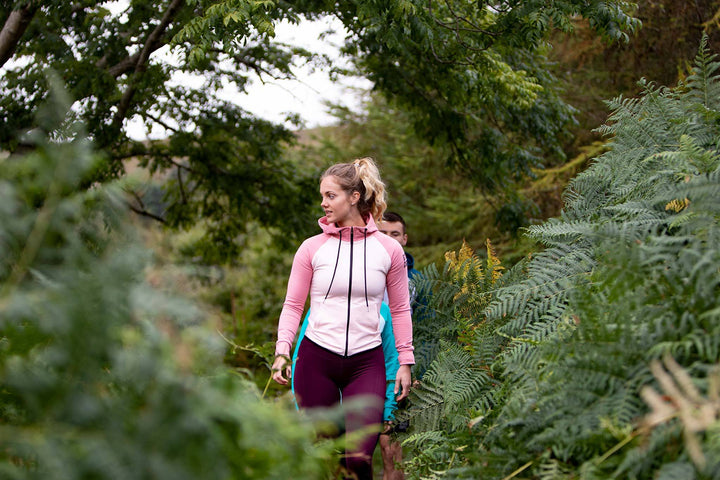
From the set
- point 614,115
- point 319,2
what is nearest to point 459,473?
point 614,115

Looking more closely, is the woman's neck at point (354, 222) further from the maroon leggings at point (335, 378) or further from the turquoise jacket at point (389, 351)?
the maroon leggings at point (335, 378)

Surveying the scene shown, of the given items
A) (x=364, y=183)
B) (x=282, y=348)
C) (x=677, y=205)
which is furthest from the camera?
(x=364, y=183)

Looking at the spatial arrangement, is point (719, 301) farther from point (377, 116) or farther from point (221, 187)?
point (377, 116)

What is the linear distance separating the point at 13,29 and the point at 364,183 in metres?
4.77

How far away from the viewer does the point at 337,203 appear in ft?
12.3

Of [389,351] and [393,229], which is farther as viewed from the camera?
[393,229]

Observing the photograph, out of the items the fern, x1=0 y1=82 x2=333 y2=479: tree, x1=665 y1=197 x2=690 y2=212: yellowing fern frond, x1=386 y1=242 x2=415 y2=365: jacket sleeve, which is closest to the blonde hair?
x1=386 y1=242 x2=415 y2=365: jacket sleeve

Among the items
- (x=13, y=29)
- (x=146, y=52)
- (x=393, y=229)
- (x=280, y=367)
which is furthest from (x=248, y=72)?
(x=280, y=367)

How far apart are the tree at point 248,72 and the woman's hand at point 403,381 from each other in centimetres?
286

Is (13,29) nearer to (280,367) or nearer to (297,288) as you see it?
(297,288)

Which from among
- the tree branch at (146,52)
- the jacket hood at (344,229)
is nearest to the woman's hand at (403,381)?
the jacket hood at (344,229)

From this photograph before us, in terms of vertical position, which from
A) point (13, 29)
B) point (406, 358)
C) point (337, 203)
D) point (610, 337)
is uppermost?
point (13, 29)

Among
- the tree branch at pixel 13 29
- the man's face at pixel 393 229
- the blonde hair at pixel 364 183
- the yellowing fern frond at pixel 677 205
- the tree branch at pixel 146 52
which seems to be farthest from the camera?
the tree branch at pixel 146 52

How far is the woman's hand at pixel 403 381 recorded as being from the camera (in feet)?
12.0
